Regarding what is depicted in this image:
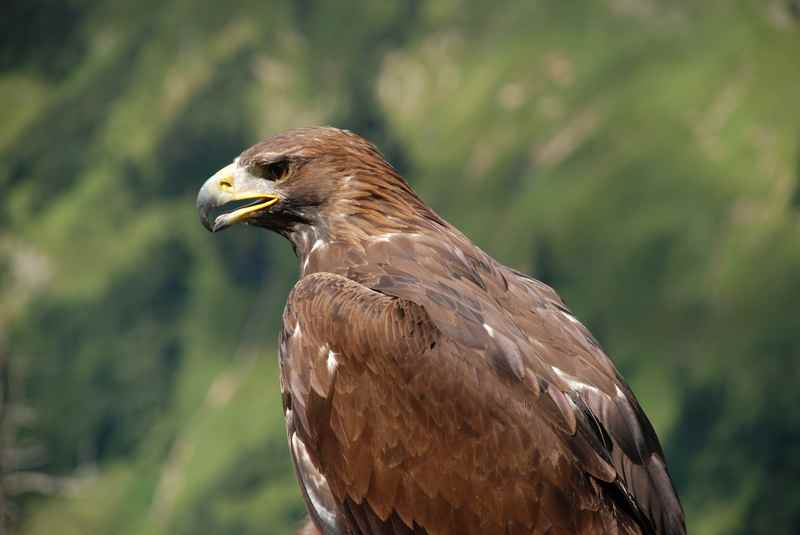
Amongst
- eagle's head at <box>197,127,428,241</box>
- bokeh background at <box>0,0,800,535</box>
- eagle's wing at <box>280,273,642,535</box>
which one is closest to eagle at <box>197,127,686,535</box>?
eagle's wing at <box>280,273,642,535</box>

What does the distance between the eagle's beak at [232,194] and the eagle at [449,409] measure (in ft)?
1.11

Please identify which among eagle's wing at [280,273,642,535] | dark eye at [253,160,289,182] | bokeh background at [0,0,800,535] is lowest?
bokeh background at [0,0,800,535]

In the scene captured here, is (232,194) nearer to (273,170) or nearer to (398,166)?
(273,170)

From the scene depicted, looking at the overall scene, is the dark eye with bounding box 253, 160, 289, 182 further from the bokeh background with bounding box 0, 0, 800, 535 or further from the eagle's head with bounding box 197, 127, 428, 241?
the bokeh background with bounding box 0, 0, 800, 535

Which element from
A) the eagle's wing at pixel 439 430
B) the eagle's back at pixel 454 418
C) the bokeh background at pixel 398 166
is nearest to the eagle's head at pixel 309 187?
the eagle's back at pixel 454 418

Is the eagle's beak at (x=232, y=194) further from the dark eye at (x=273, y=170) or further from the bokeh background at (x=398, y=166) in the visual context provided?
the bokeh background at (x=398, y=166)

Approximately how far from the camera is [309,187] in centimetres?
366

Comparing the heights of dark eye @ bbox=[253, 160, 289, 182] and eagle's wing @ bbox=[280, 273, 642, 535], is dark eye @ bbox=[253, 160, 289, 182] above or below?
above

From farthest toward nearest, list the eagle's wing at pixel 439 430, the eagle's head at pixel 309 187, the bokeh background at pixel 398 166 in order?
1. the bokeh background at pixel 398 166
2. the eagle's head at pixel 309 187
3. the eagle's wing at pixel 439 430

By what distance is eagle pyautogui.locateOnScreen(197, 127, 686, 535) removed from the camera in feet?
9.89

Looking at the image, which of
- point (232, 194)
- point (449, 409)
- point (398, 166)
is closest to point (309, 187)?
point (232, 194)

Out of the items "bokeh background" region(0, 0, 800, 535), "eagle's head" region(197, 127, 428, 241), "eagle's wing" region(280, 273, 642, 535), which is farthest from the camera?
"bokeh background" region(0, 0, 800, 535)

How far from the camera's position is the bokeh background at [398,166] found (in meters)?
12.7

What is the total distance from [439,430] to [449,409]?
72 mm
